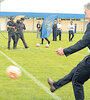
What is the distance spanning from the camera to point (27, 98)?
546 centimetres

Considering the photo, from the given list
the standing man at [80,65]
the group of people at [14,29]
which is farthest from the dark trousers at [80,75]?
the group of people at [14,29]

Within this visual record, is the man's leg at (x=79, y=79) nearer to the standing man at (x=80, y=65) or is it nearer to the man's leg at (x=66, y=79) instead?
the standing man at (x=80, y=65)

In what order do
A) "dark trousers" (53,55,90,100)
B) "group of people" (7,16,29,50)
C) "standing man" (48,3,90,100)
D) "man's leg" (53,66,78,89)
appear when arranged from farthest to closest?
"group of people" (7,16,29,50) → "man's leg" (53,66,78,89) → "dark trousers" (53,55,90,100) → "standing man" (48,3,90,100)

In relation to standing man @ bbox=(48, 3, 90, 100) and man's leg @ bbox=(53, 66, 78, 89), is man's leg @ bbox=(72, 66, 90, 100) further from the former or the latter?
man's leg @ bbox=(53, 66, 78, 89)

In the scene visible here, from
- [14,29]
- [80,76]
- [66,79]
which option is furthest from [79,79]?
[14,29]

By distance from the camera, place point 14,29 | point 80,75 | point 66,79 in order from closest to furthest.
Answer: point 80,75 → point 66,79 → point 14,29

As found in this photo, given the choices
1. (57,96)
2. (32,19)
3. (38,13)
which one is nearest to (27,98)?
(57,96)

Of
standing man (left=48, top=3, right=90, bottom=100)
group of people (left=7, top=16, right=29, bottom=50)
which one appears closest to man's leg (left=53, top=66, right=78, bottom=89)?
standing man (left=48, top=3, right=90, bottom=100)

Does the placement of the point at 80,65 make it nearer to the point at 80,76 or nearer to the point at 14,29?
the point at 80,76

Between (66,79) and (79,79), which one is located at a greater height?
(79,79)

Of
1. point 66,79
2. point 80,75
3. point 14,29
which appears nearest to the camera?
point 80,75

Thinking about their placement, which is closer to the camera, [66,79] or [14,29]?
[66,79]

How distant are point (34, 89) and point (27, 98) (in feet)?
2.70

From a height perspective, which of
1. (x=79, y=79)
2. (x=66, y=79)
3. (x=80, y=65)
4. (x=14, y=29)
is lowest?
(x=14, y=29)
